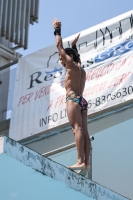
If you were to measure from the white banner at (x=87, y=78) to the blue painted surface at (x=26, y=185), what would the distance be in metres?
3.73

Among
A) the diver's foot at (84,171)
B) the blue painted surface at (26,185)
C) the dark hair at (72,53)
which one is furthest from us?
the dark hair at (72,53)

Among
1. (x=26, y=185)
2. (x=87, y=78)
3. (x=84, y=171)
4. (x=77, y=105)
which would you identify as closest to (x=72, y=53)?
(x=77, y=105)

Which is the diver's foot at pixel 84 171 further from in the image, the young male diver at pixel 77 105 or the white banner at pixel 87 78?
the white banner at pixel 87 78

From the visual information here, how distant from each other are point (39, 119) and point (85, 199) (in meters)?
4.74

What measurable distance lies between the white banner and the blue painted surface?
373 cm

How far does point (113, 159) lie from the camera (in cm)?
905

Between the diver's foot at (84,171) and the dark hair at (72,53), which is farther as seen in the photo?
the dark hair at (72,53)

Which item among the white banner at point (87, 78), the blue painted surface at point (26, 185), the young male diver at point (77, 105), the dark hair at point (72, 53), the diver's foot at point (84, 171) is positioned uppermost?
the white banner at point (87, 78)

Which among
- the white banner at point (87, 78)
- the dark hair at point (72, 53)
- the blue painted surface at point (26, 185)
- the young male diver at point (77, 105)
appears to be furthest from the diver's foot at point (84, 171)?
the white banner at point (87, 78)

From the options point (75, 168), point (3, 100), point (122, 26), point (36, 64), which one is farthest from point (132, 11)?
point (75, 168)

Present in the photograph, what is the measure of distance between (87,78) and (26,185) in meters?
4.72

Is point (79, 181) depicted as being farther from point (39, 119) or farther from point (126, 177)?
point (39, 119)

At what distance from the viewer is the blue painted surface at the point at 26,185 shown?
5.54 m

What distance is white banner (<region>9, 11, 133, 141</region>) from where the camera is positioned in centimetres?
989
